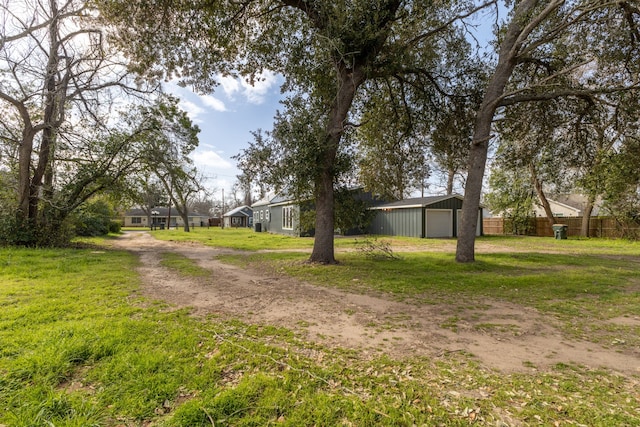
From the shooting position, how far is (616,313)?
4383 mm

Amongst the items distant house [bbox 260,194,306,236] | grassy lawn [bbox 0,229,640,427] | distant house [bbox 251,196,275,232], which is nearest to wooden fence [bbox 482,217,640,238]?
distant house [bbox 260,194,306,236]

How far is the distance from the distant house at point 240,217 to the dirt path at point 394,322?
40138 millimetres

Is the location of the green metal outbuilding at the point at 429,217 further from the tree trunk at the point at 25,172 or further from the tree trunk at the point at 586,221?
the tree trunk at the point at 25,172

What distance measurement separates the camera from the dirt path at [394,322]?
3010mm

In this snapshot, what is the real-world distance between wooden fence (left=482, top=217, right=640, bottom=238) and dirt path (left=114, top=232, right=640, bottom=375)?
805 inches

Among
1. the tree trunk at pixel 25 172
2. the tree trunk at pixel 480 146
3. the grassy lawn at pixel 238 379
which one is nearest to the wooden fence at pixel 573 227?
the tree trunk at pixel 480 146

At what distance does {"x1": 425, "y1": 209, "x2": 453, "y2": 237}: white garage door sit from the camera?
769 inches

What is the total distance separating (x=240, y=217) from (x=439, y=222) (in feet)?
109

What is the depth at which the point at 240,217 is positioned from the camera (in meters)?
46.1

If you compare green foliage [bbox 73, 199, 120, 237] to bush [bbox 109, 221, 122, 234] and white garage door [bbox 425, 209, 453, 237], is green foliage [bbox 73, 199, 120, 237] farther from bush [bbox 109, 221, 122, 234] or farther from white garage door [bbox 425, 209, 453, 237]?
white garage door [bbox 425, 209, 453, 237]

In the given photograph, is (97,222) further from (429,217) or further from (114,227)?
(429,217)

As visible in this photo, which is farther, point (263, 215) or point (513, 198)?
point (263, 215)

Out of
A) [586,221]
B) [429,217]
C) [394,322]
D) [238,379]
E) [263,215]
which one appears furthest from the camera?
[263,215]

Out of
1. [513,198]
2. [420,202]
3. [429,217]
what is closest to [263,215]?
[420,202]
